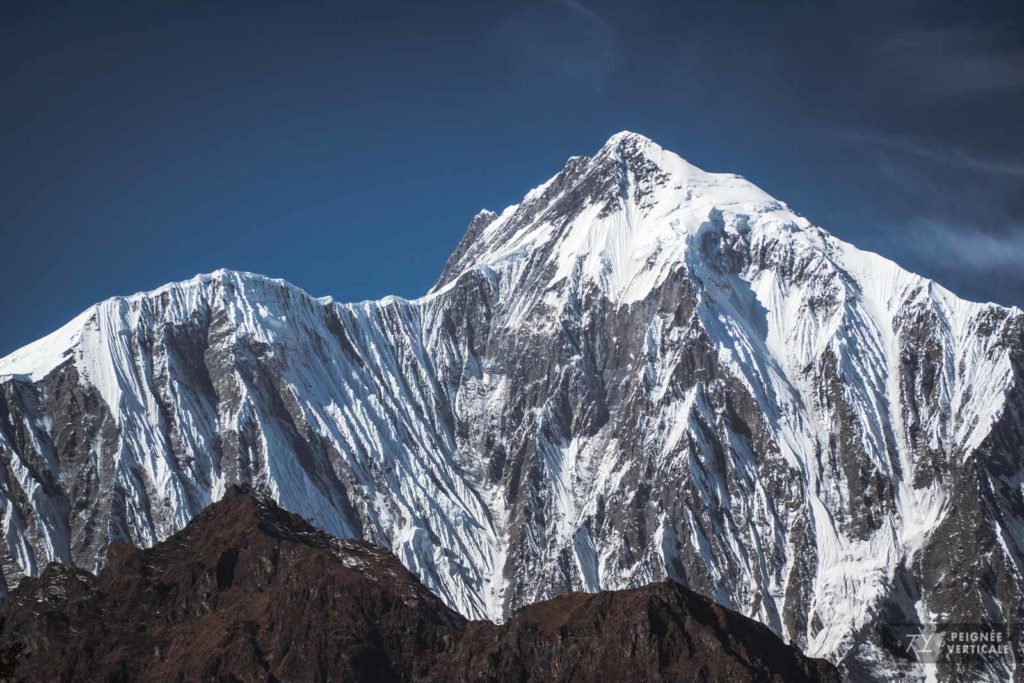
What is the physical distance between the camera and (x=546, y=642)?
151 metres

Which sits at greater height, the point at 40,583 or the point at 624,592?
the point at 40,583

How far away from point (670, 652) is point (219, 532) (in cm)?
4838

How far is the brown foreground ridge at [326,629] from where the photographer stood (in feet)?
486

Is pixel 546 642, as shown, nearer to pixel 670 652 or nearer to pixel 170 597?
pixel 670 652

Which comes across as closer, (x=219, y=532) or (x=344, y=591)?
(x=344, y=591)

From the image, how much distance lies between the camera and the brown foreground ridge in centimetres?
14800

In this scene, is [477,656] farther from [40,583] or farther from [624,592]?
[40,583]

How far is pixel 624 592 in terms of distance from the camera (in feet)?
512

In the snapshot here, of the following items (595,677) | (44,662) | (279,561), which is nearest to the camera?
(595,677)

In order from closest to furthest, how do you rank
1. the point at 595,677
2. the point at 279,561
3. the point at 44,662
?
the point at 595,677, the point at 44,662, the point at 279,561

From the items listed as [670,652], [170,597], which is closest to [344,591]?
[170,597]

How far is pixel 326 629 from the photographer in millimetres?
153000

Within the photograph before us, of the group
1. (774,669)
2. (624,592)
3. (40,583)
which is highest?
(40,583)

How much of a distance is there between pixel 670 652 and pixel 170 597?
45387 mm
